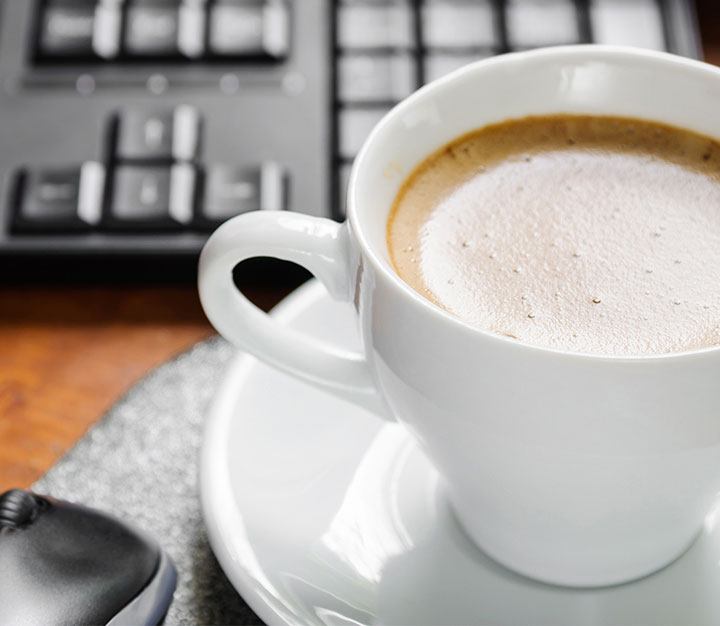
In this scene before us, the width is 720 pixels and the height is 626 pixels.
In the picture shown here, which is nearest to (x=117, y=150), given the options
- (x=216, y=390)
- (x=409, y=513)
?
(x=216, y=390)

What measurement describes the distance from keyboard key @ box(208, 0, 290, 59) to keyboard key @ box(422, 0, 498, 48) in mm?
96

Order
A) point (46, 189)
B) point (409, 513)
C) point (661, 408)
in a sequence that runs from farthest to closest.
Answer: point (46, 189), point (409, 513), point (661, 408)

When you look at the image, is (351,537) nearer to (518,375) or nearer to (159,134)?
(518,375)

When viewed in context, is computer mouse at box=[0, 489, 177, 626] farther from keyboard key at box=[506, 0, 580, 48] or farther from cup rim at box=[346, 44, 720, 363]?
keyboard key at box=[506, 0, 580, 48]

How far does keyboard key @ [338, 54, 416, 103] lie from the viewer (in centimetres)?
66

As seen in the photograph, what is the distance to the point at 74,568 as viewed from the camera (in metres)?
0.40

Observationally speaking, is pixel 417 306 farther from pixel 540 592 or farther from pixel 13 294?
pixel 13 294

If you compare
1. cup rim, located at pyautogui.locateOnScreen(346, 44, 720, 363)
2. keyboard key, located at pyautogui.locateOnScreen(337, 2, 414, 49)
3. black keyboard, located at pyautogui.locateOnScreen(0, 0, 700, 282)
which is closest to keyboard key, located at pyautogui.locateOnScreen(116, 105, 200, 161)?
black keyboard, located at pyautogui.locateOnScreen(0, 0, 700, 282)

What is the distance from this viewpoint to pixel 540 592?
429mm

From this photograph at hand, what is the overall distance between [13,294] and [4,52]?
0.17m

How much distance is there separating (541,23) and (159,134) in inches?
10.4

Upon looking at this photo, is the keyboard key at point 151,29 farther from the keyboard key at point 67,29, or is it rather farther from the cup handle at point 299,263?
the cup handle at point 299,263

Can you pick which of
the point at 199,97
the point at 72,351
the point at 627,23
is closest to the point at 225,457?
the point at 72,351

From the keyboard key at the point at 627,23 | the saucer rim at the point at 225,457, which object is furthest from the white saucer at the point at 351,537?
the keyboard key at the point at 627,23
